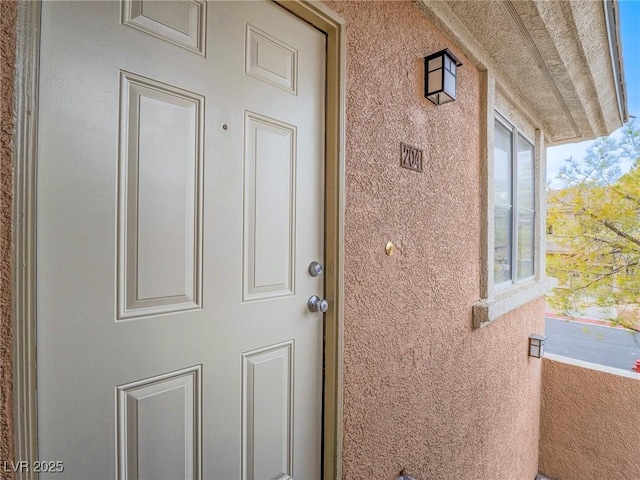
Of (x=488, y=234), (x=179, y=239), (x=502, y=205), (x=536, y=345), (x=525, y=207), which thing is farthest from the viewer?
(x=525, y=207)

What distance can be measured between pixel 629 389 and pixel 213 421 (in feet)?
12.5

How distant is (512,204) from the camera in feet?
8.59

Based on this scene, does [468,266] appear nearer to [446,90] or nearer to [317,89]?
[446,90]

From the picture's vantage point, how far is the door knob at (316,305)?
1.12 metres

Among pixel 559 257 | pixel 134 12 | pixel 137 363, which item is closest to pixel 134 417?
pixel 137 363

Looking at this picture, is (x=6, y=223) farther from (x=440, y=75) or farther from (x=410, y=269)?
(x=440, y=75)

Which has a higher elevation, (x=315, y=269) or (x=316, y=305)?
(x=315, y=269)

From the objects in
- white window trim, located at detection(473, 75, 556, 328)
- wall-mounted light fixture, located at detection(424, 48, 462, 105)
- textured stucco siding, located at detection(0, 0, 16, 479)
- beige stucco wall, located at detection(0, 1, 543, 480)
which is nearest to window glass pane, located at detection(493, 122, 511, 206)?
white window trim, located at detection(473, 75, 556, 328)

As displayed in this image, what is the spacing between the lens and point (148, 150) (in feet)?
2.55

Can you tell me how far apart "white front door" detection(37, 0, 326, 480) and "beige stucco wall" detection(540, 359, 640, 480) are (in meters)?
3.36

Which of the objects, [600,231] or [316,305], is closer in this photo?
[316,305]

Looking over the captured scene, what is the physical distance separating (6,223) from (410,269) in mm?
1378

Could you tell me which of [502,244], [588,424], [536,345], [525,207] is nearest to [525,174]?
[525,207]

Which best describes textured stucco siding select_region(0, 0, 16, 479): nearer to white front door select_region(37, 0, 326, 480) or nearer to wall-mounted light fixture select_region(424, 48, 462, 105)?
white front door select_region(37, 0, 326, 480)
